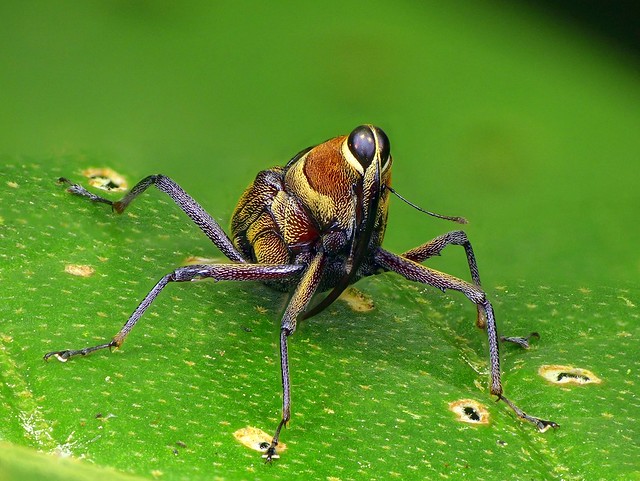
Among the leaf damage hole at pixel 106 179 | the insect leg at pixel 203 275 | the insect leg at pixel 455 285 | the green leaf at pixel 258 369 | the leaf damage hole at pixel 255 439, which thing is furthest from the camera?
the leaf damage hole at pixel 106 179

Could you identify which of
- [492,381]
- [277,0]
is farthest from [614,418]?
[277,0]

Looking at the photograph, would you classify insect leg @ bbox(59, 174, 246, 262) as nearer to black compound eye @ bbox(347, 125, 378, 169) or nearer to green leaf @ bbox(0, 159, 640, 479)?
green leaf @ bbox(0, 159, 640, 479)

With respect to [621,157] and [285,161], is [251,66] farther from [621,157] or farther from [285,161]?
[621,157]

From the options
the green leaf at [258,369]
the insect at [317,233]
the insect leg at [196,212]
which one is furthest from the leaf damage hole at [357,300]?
the insect leg at [196,212]

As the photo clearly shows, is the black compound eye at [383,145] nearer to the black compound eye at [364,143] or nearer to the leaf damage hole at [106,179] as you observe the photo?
the black compound eye at [364,143]

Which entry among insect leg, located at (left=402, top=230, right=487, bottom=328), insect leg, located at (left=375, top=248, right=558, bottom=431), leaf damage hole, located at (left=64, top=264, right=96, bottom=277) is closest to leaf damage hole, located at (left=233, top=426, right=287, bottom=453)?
leaf damage hole, located at (left=64, top=264, right=96, bottom=277)

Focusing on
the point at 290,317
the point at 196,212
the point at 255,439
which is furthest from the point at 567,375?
the point at 196,212

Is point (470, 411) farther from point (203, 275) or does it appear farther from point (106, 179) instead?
point (106, 179)
